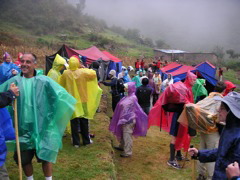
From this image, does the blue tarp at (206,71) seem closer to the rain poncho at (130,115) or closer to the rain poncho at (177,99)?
the rain poncho at (177,99)

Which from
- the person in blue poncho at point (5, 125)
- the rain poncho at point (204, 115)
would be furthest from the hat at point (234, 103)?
the person in blue poncho at point (5, 125)

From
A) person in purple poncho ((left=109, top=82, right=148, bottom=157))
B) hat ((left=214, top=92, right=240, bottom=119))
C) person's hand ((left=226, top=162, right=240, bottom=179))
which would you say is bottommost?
person in purple poncho ((left=109, top=82, right=148, bottom=157))

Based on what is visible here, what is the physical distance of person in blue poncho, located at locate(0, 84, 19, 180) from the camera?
2.22 metres

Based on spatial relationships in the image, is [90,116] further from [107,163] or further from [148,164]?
[148,164]

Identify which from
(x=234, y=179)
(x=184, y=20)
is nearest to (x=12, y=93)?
(x=234, y=179)

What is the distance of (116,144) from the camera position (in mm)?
5941

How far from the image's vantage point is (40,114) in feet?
8.80

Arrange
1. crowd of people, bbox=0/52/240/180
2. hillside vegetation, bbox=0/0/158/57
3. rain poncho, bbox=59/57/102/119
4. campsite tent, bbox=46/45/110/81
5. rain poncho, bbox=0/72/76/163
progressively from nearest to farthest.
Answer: crowd of people, bbox=0/52/240/180 → rain poncho, bbox=0/72/76/163 → rain poncho, bbox=59/57/102/119 → campsite tent, bbox=46/45/110/81 → hillside vegetation, bbox=0/0/158/57

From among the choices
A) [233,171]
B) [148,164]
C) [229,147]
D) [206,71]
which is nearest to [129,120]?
[148,164]

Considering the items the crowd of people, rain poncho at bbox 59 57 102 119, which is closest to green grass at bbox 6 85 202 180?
the crowd of people

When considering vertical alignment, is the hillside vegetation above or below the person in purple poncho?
above

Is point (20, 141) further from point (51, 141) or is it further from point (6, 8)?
point (6, 8)

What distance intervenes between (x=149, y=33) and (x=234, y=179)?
111 m

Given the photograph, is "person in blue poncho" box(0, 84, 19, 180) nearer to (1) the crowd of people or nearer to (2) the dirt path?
(1) the crowd of people
